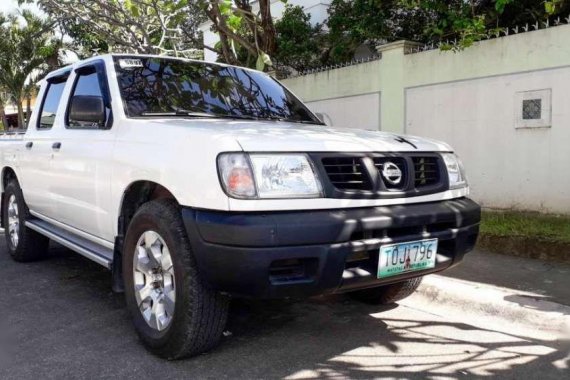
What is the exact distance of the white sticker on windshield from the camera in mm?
3957

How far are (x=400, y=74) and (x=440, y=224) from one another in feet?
16.4

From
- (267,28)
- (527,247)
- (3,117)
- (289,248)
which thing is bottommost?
(527,247)

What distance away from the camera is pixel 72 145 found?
4.12 meters

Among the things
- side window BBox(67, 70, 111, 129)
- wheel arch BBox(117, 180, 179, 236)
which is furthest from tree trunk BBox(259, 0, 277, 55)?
wheel arch BBox(117, 180, 179, 236)

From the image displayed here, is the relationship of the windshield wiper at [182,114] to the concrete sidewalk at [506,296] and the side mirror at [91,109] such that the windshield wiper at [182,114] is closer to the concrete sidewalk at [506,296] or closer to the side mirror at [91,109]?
the side mirror at [91,109]

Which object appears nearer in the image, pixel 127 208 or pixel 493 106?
pixel 127 208

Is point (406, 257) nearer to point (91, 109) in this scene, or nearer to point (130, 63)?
point (91, 109)

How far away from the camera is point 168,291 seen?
3.05m

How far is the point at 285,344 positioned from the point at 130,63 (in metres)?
2.24

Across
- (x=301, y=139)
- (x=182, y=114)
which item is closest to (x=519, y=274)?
(x=301, y=139)

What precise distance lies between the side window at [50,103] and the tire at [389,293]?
2.99 metres

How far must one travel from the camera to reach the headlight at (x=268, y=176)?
2676 millimetres

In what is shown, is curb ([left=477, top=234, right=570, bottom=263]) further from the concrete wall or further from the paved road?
the paved road

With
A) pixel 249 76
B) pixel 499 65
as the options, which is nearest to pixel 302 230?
pixel 249 76
